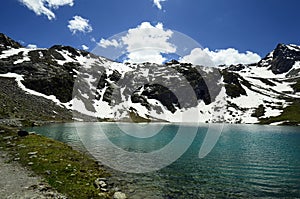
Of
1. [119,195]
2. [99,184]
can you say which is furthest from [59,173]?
[119,195]

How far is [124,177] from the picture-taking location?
25875mm

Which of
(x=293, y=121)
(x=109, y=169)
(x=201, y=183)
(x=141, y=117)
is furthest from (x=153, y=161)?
(x=293, y=121)

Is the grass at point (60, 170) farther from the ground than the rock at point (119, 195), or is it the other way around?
the grass at point (60, 170)

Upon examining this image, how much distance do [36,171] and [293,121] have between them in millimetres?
202851

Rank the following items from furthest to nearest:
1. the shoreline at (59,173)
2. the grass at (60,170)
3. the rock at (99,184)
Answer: the rock at (99,184) → the grass at (60,170) → the shoreline at (59,173)

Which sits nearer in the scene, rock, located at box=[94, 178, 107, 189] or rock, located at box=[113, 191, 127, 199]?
rock, located at box=[113, 191, 127, 199]

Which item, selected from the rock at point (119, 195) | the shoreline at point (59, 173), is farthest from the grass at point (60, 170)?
the rock at point (119, 195)

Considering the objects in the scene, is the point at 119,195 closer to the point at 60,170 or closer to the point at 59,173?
the point at 59,173

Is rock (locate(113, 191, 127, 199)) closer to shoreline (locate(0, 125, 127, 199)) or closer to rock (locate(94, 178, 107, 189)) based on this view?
shoreline (locate(0, 125, 127, 199))

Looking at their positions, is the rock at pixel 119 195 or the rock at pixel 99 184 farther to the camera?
the rock at pixel 99 184

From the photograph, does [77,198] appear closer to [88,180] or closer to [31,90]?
[88,180]

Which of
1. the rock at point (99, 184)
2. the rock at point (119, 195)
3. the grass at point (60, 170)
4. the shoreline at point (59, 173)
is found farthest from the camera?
the rock at point (99, 184)

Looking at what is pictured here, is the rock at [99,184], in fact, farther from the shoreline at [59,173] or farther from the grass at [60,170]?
the grass at [60,170]

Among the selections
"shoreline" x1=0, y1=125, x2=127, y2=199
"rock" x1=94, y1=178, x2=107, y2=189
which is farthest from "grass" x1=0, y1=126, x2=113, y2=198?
"rock" x1=94, y1=178, x2=107, y2=189
